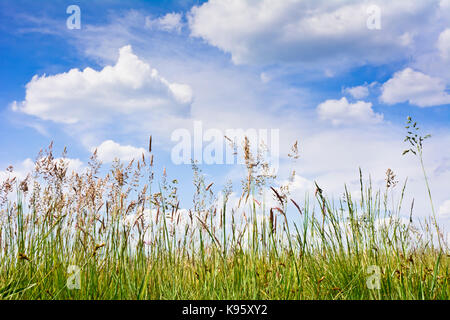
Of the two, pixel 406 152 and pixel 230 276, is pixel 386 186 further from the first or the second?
pixel 230 276

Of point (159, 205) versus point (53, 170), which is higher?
point (53, 170)
